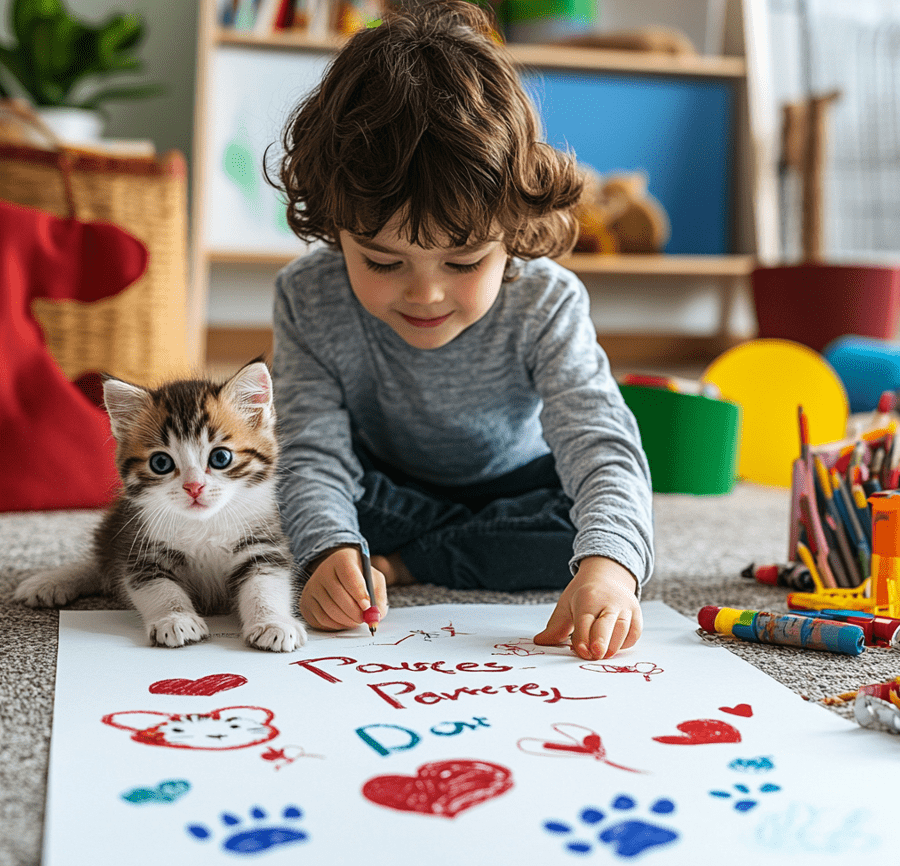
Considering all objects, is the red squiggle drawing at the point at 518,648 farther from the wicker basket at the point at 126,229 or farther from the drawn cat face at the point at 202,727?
the wicker basket at the point at 126,229

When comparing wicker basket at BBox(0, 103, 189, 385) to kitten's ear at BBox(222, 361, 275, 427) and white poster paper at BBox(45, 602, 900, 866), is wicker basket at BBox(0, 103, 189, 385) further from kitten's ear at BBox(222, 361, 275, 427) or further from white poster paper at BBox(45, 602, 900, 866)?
white poster paper at BBox(45, 602, 900, 866)

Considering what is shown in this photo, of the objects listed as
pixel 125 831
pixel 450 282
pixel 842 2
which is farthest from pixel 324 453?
pixel 842 2

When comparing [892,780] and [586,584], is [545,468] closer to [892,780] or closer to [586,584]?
[586,584]

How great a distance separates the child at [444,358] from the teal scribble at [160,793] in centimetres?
29

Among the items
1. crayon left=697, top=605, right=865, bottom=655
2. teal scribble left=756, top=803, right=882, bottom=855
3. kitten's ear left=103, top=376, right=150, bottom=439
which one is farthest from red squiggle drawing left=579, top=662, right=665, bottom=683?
kitten's ear left=103, top=376, right=150, bottom=439

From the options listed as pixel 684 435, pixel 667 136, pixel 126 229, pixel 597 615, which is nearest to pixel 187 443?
pixel 597 615

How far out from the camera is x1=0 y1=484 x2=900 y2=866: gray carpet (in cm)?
55

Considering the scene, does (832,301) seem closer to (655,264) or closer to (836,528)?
(655,264)

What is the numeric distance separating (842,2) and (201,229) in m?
2.03

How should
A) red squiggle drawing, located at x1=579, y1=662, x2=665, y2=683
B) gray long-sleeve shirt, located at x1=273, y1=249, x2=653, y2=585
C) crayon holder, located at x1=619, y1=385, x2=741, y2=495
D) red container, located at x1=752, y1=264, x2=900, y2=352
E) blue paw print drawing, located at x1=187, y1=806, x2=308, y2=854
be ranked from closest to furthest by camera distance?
blue paw print drawing, located at x1=187, y1=806, x2=308, y2=854 → red squiggle drawing, located at x1=579, y1=662, x2=665, y2=683 → gray long-sleeve shirt, located at x1=273, y1=249, x2=653, y2=585 → crayon holder, located at x1=619, y1=385, x2=741, y2=495 → red container, located at x1=752, y1=264, x2=900, y2=352

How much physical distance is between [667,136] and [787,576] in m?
2.07

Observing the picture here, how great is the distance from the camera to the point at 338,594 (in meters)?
0.82

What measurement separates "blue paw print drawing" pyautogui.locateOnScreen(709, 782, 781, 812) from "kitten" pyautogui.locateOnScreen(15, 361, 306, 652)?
14.1 inches

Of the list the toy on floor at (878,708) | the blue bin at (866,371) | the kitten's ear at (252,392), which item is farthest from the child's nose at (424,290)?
the blue bin at (866,371)
